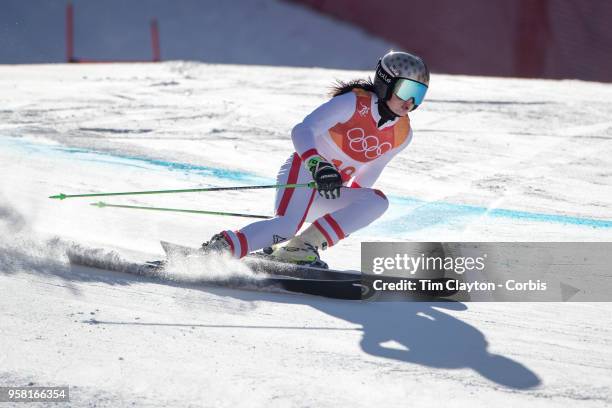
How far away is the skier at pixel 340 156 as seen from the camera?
4.36 metres

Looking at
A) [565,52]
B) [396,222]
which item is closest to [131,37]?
[565,52]

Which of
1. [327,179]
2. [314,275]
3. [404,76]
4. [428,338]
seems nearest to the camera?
[428,338]

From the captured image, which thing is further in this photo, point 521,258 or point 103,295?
point 521,258

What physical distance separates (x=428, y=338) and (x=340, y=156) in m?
1.18

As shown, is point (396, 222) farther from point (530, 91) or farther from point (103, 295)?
point (530, 91)

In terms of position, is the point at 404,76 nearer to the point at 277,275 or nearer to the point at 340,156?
the point at 340,156

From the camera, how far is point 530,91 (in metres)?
10.6

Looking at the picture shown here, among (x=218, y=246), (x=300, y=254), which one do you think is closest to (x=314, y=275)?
(x=300, y=254)

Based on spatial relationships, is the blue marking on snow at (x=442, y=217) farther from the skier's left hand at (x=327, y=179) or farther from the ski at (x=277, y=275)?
the skier's left hand at (x=327, y=179)

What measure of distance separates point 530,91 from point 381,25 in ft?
18.4

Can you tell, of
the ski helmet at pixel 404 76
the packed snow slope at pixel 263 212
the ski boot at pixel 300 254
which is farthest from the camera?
the ski boot at pixel 300 254

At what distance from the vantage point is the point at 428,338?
3711 mm

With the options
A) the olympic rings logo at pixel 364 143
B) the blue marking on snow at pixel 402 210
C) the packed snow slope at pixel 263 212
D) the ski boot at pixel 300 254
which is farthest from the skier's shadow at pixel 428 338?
the blue marking on snow at pixel 402 210

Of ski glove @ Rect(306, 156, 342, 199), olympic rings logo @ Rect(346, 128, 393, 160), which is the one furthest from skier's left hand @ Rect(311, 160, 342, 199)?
olympic rings logo @ Rect(346, 128, 393, 160)
